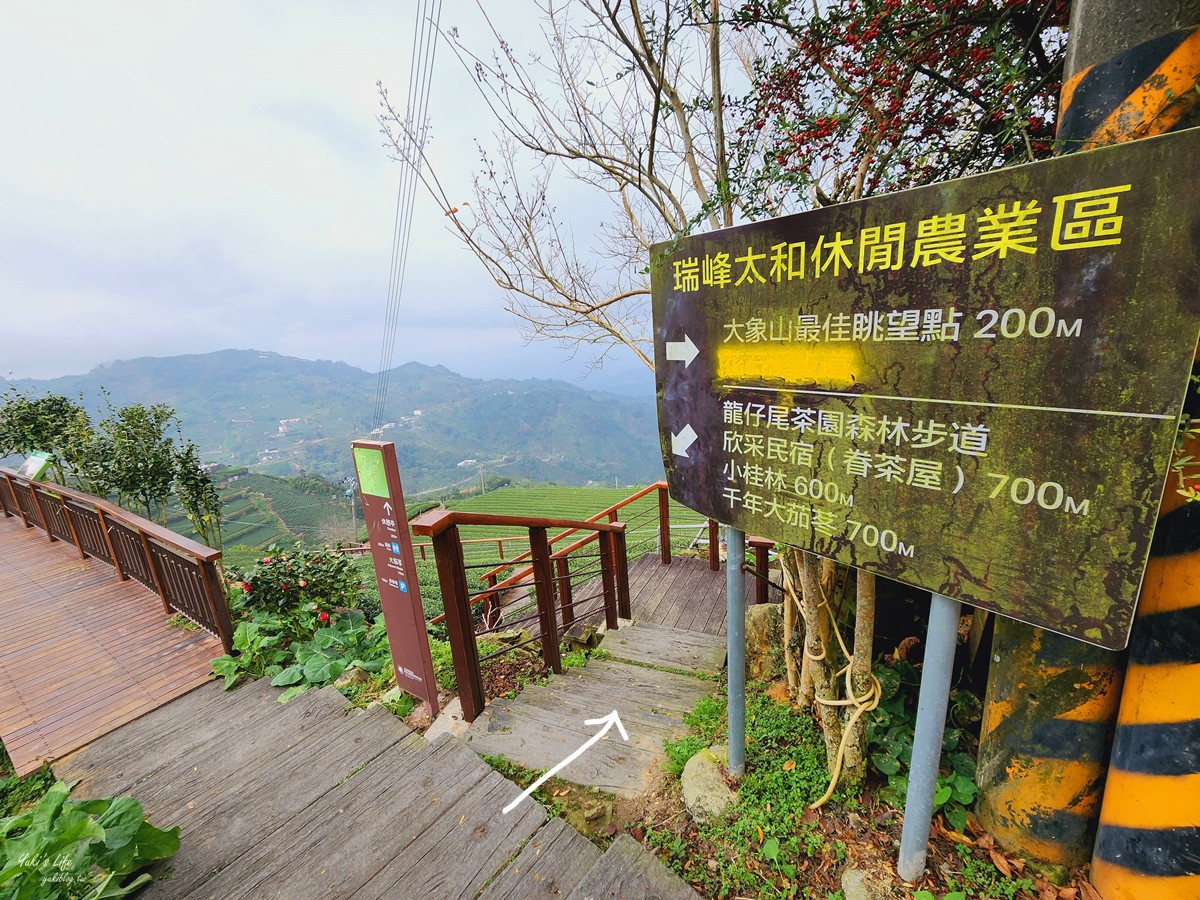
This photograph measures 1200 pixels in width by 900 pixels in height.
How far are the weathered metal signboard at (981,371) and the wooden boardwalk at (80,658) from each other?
4371 millimetres

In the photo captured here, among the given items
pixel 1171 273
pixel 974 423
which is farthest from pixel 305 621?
pixel 1171 273

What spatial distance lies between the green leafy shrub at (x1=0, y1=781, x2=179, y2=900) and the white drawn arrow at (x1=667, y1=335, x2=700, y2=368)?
2925 mm

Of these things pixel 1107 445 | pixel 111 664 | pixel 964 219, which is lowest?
pixel 111 664

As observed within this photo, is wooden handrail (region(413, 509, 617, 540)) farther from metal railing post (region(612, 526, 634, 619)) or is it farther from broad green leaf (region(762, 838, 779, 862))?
broad green leaf (region(762, 838, 779, 862))

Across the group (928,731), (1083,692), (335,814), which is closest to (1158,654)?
(1083,692)

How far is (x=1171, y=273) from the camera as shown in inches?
34.3

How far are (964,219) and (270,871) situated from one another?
3343 millimetres

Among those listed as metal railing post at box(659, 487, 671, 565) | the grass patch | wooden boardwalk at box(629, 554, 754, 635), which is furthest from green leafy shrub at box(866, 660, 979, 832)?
metal railing post at box(659, 487, 671, 565)

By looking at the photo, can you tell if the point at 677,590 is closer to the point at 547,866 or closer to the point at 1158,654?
the point at 547,866

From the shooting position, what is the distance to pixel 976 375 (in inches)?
44.7

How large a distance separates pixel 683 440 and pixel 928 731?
126 centimetres

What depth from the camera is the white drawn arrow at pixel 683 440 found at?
6.16ft

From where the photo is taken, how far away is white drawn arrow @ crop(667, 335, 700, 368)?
1.80 meters

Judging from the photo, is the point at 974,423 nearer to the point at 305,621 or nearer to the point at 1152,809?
the point at 1152,809
